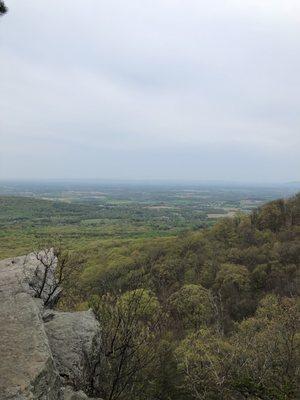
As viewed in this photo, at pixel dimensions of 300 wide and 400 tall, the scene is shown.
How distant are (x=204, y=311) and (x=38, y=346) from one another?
38.4 m

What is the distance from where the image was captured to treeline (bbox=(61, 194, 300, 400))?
49.1 feet

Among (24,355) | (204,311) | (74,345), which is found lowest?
(204,311)

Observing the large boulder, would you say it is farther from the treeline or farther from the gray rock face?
the treeline

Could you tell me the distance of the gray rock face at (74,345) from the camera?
1222 cm

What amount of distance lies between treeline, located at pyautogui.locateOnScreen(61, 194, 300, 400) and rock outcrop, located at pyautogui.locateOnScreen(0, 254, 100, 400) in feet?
2.70

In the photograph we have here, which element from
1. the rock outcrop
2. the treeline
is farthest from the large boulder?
the treeline

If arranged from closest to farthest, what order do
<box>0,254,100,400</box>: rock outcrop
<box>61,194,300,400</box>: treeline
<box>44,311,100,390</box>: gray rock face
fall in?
1. <box>0,254,100,400</box>: rock outcrop
2. <box>44,311,100,390</box>: gray rock face
3. <box>61,194,300,400</box>: treeline

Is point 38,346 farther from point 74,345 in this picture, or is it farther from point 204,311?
point 204,311

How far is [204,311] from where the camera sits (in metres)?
46.3

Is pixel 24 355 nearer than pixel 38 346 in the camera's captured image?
Yes

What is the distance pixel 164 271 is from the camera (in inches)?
2584

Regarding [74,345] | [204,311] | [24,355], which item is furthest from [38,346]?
[204,311]

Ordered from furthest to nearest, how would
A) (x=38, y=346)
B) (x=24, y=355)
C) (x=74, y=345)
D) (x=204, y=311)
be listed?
(x=204, y=311), (x=74, y=345), (x=38, y=346), (x=24, y=355)

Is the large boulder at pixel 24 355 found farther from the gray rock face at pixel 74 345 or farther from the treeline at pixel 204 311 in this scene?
the treeline at pixel 204 311
